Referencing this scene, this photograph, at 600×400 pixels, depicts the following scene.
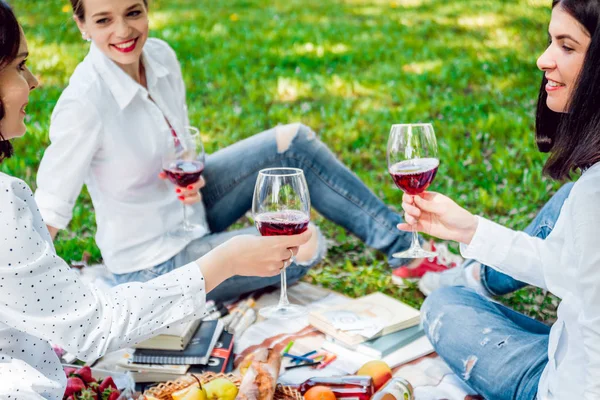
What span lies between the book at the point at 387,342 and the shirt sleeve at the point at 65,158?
52.9 inches

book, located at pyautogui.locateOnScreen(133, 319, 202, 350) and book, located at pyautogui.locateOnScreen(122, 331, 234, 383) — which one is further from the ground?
book, located at pyautogui.locateOnScreen(133, 319, 202, 350)

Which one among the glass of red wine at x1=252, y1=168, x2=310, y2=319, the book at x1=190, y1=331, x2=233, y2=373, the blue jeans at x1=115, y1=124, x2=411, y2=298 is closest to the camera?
the glass of red wine at x1=252, y1=168, x2=310, y2=319

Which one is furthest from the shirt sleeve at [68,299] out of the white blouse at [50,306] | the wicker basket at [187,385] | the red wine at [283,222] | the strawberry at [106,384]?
the strawberry at [106,384]

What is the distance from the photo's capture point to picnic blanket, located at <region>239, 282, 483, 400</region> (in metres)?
2.99

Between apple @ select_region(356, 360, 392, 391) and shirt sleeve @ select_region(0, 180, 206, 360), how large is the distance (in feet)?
3.29

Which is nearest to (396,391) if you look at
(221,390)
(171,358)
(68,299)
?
(221,390)

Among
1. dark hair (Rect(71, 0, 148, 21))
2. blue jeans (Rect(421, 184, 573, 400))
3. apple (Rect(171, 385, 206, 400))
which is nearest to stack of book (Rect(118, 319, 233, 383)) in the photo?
apple (Rect(171, 385, 206, 400))

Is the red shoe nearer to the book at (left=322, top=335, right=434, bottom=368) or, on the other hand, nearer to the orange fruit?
the book at (left=322, top=335, right=434, bottom=368)

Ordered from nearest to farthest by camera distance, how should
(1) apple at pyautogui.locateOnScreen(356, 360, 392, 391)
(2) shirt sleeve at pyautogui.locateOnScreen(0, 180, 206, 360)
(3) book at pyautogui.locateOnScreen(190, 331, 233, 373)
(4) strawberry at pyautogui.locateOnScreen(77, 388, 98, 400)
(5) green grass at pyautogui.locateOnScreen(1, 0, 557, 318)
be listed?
(2) shirt sleeve at pyautogui.locateOnScreen(0, 180, 206, 360) → (4) strawberry at pyautogui.locateOnScreen(77, 388, 98, 400) → (1) apple at pyautogui.locateOnScreen(356, 360, 392, 391) → (3) book at pyautogui.locateOnScreen(190, 331, 233, 373) → (5) green grass at pyautogui.locateOnScreen(1, 0, 557, 318)

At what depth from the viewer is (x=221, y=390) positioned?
2553mm

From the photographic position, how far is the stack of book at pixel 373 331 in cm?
323

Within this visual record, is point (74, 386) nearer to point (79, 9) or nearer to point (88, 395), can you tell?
point (88, 395)

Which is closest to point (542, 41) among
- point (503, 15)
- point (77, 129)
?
point (503, 15)

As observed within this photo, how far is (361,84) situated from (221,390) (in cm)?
533
